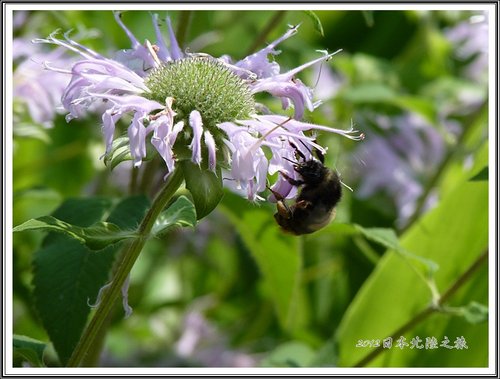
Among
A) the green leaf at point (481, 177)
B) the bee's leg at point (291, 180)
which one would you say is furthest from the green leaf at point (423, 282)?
the bee's leg at point (291, 180)

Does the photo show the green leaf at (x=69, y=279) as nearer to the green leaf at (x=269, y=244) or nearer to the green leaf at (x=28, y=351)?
the green leaf at (x=28, y=351)

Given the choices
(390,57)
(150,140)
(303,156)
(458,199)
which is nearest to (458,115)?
(390,57)

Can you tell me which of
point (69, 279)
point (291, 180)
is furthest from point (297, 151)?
point (69, 279)

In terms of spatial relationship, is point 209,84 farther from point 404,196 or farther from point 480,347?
point 404,196

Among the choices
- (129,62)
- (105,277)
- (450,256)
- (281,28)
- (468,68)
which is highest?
(129,62)

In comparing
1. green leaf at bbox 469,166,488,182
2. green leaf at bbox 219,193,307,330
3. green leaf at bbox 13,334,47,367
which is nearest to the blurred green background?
green leaf at bbox 219,193,307,330

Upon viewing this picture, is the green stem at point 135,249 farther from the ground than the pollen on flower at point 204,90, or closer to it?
closer to it

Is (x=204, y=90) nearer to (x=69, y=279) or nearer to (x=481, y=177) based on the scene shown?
(x=69, y=279)
